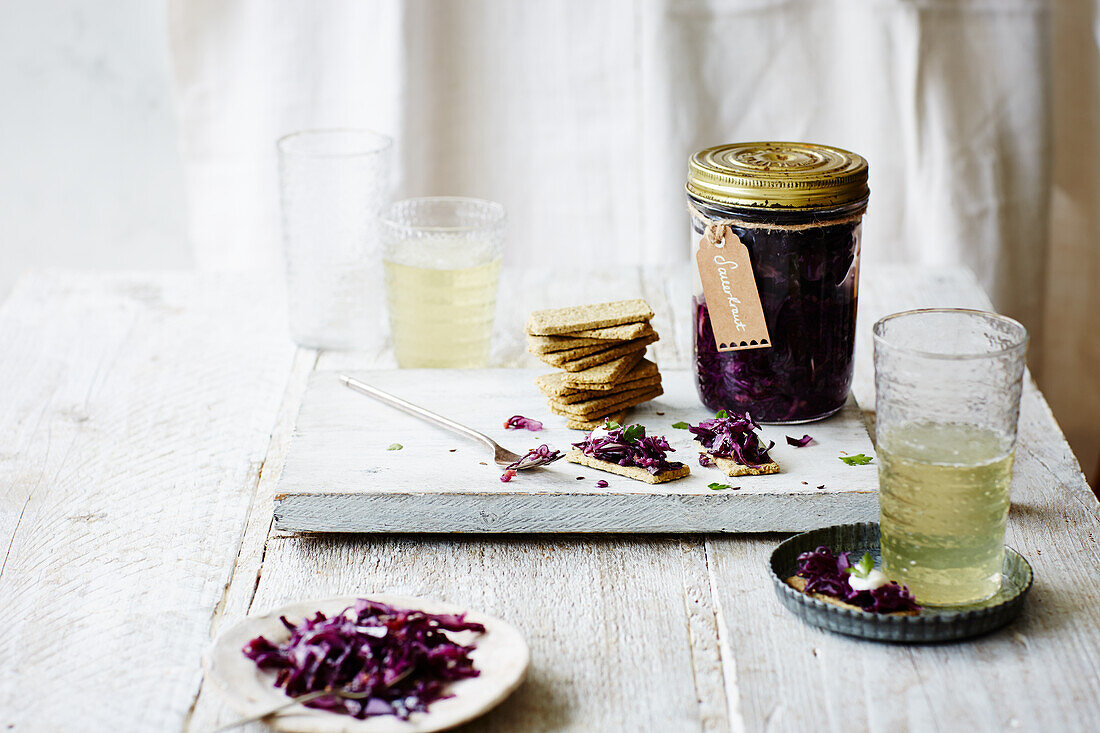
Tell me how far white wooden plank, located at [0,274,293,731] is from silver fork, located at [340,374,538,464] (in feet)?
0.38

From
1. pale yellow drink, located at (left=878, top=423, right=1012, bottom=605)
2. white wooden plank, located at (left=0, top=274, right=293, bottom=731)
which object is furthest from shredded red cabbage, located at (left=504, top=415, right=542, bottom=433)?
pale yellow drink, located at (left=878, top=423, right=1012, bottom=605)

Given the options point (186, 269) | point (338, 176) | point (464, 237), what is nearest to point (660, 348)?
point (464, 237)

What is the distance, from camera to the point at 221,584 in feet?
3.07

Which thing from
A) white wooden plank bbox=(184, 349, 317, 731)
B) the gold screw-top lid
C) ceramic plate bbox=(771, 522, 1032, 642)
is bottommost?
white wooden plank bbox=(184, 349, 317, 731)

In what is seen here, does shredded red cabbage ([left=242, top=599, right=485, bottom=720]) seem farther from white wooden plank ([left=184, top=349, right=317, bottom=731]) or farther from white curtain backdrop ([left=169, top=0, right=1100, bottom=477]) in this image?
white curtain backdrop ([left=169, top=0, right=1100, bottom=477])

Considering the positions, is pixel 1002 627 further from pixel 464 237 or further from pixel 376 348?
pixel 376 348

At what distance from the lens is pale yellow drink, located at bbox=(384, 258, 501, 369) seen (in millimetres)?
1330

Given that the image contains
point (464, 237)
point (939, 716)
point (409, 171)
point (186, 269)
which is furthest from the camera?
point (186, 269)

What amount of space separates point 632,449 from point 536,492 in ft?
0.32

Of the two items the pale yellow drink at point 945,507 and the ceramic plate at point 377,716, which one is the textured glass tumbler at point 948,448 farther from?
the ceramic plate at point 377,716

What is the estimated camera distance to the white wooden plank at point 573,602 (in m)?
0.78

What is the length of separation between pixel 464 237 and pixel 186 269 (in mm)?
1145

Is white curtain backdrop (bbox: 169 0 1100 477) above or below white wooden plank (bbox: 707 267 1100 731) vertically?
above

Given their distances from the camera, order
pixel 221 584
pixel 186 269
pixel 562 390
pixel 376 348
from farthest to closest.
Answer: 1. pixel 186 269
2. pixel 376 348
3. pixel 562 390
4. pixel 221 584
